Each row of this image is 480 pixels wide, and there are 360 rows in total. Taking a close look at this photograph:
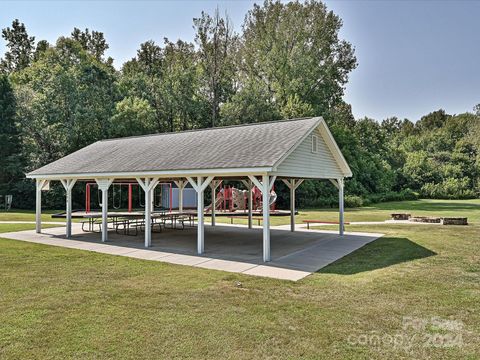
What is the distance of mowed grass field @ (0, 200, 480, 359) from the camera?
450cm

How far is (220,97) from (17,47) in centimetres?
3255

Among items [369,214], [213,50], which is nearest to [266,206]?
[369,214]

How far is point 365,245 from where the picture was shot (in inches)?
477

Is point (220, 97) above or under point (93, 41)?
under

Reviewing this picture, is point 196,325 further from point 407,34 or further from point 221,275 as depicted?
point 407,34

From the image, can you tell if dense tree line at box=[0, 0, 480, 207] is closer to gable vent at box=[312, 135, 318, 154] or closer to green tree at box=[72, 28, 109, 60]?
green tree at box=[72, 28, 109, 60]

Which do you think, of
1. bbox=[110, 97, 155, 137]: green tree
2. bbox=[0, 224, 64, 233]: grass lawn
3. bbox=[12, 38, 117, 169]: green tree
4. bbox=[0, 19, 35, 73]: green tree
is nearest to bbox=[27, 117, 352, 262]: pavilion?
bbox=[0, 224, 64, 233]: grass lawn

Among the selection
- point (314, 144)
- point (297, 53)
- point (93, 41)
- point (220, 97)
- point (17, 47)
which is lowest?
point (314, 144)

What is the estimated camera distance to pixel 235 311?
18.9ft

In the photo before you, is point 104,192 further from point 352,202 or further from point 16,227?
point 352,202

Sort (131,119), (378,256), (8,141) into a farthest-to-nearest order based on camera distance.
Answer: (131,119), (8,141), (378,256)

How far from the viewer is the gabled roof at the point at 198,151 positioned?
395 inches

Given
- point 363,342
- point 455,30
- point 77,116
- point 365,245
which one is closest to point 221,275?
point 363,342

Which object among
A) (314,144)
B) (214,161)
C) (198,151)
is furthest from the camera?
(314,144)
